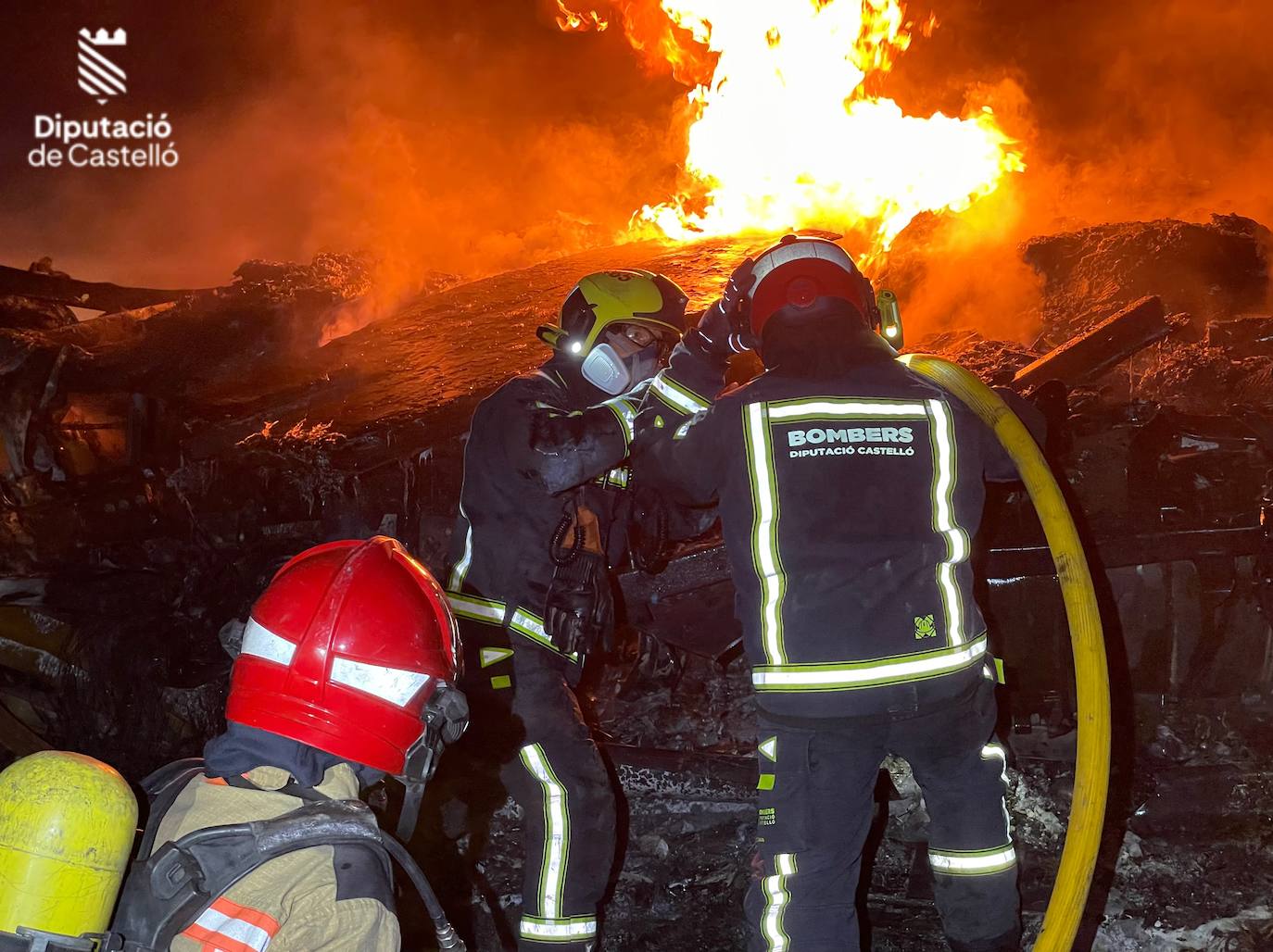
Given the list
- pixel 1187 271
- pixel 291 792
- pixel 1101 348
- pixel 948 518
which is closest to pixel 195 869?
pixel 291 792

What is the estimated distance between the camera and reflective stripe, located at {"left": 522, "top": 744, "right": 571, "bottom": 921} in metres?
3.54

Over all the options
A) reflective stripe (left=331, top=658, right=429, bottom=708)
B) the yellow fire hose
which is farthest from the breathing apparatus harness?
the yellow fire hose

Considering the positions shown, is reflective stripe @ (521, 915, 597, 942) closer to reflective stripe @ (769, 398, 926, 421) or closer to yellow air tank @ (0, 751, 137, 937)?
reflective stripe @ (769, 398, 926, 421)

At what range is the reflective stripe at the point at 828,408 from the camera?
3.09 metres

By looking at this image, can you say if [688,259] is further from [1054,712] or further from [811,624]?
[811,624]

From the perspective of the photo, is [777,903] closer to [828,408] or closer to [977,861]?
[977,861]

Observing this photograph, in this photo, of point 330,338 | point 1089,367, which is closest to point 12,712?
point 330,338

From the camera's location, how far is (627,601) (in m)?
5.21

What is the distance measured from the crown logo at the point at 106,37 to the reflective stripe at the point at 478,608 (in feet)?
32.8

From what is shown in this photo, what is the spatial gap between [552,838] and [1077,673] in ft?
6.27

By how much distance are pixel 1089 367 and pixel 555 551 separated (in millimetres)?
3456

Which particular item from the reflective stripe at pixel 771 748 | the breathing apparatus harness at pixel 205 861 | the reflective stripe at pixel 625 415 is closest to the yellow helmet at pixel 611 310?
the reflective stripe at pixel 625 415

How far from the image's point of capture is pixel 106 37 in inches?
424

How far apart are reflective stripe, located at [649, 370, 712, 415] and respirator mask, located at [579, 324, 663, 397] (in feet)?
1.08
